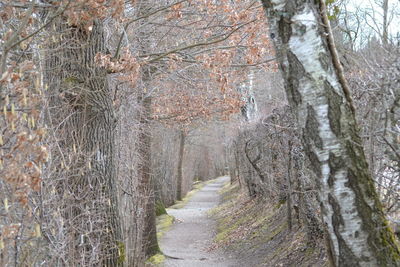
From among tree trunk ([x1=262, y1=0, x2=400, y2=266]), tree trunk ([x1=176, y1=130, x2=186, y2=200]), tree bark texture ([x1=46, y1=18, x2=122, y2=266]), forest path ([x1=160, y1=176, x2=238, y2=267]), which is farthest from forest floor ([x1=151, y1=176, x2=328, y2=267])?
tree trunk ([x1=176, y1=130, x2=186, y2=200])

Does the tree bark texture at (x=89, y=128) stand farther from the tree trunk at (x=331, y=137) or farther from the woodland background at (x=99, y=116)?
the tree trunk at (x=331, y=137)

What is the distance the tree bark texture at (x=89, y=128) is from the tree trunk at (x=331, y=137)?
338 centimetres

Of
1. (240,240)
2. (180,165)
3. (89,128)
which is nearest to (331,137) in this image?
(89,128)

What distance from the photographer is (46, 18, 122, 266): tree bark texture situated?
638 centimetres

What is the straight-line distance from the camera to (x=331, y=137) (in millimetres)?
3664

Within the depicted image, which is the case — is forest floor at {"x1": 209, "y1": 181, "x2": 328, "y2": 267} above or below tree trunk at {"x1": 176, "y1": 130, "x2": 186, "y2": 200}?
below

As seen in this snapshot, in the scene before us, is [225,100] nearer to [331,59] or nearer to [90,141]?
[90,141]

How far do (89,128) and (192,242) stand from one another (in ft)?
31.3

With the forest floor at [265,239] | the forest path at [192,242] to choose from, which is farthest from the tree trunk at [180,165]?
the forest floor at [265,239]

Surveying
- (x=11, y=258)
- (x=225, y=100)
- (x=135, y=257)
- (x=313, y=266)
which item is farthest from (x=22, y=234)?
(x=225, y=100)

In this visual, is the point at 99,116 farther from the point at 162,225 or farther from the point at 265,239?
the point at 162,225

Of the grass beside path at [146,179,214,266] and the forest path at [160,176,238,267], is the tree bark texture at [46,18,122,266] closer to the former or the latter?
the grass beside path at [146,179,214,266]

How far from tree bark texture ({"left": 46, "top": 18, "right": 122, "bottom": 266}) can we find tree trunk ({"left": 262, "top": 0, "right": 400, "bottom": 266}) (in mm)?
3380

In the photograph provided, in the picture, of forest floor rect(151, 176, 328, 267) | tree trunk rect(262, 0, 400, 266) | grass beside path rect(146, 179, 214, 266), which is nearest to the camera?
tree trunk rect(262, 0, 400, 266)
